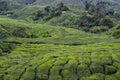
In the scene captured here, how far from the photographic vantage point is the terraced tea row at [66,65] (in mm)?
131250

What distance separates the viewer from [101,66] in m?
135

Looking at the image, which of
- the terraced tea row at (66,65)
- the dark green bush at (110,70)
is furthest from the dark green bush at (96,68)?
the dark green bush at (110,70)

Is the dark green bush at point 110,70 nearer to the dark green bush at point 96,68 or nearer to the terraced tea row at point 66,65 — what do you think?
the terraced tea row at point 66,65

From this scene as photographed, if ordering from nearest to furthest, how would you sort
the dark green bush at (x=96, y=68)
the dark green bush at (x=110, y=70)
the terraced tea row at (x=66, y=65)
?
1. the terraced tea row at (x=66, y=65)
2. the dark green bush at (x=110, y=70)
3. the dark green bush at (x=96, y=68)

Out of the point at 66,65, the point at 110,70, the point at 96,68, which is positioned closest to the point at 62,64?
the point at 66,65

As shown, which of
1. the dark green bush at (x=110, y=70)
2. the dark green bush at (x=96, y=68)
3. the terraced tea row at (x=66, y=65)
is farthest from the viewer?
the dark green bush at (x=96, y=68)

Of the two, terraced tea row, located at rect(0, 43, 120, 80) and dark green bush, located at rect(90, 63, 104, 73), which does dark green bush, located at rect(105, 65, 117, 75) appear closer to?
terraced tea row, located at rect(0, 43, 120, 80)

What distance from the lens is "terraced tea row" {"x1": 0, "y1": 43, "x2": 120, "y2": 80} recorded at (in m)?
131

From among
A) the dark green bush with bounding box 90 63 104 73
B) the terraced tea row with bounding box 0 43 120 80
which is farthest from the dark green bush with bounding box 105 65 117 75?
the dark green bush with bounding box 90 63 104 73

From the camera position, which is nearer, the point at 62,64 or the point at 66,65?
the point at 66,65

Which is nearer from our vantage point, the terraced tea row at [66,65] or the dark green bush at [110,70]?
the terraced tea row at [66,65]

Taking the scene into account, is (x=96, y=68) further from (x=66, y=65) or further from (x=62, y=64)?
(x=62, y=64)

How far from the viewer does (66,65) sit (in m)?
137

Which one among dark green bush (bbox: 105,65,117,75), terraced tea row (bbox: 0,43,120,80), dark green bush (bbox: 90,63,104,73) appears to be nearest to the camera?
terraced tea row (bbox: 0,43,120,80)
